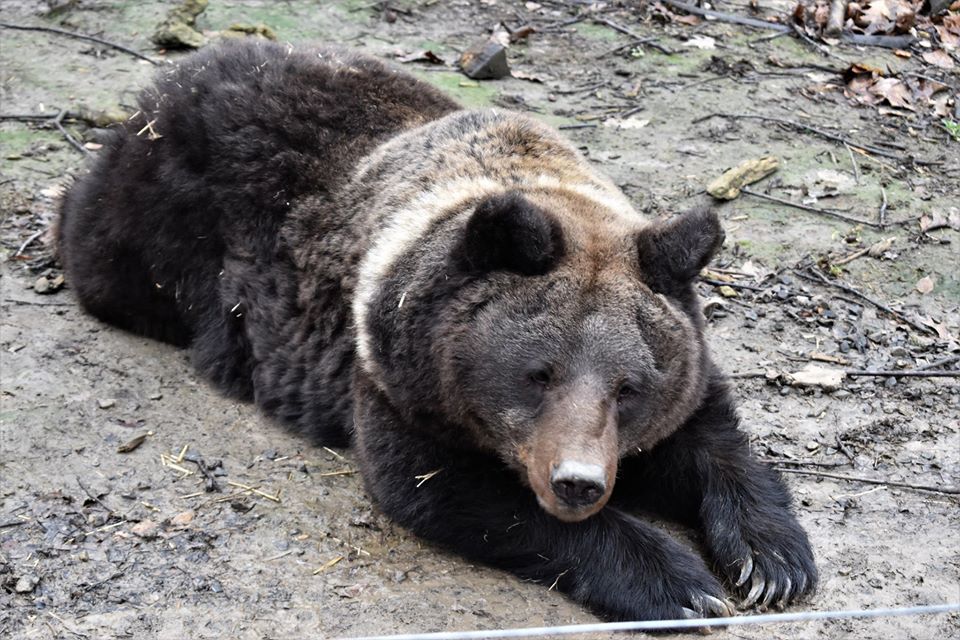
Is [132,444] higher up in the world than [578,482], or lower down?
lower down

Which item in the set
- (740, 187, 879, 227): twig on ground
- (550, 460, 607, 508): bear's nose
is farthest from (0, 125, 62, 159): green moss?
(550, 460, 607, 508): bear's nose

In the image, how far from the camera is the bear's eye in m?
4.20

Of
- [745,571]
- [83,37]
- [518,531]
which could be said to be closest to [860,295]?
[745,571]

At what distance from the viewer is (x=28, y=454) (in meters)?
5.27

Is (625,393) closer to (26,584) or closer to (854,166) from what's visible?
(26,584)

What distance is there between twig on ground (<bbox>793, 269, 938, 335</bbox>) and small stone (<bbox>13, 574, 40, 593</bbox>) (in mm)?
4878

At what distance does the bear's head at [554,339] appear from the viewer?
13.3ft

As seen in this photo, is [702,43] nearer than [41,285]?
No

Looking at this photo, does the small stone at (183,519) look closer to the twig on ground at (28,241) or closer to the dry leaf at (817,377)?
the twig on ground at (28,241)

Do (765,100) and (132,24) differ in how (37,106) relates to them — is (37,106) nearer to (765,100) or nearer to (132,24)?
(132,24)

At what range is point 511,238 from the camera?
425 centimetres

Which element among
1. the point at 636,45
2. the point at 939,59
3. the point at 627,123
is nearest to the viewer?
the point at 627,123

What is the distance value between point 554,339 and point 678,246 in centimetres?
66

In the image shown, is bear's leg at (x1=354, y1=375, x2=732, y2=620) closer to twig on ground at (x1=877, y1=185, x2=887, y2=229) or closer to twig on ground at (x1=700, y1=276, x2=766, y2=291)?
twig on ground at (x1=700, y1=276, x2=766, y2=291)
